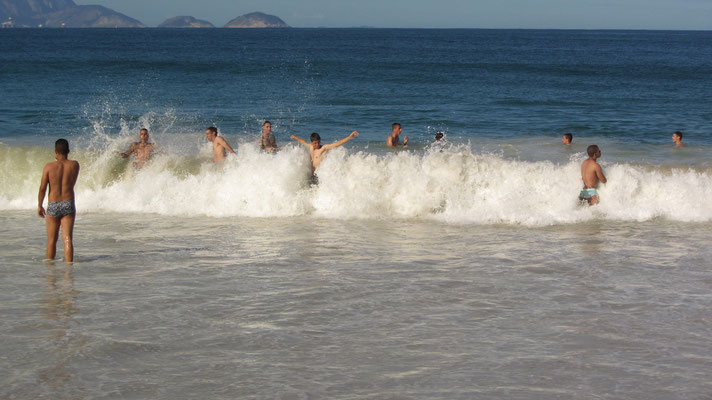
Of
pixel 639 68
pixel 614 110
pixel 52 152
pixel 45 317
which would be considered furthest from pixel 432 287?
pixel 639 68

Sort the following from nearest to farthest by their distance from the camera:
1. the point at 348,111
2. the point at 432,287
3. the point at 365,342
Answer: the point at 365,342, the point at 432,287, the point at 348,111

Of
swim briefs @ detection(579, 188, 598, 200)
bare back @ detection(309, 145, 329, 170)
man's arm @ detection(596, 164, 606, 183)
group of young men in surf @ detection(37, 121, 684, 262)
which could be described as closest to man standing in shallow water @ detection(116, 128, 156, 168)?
group of young men in surf @ detection(37, 121, 684, 262)

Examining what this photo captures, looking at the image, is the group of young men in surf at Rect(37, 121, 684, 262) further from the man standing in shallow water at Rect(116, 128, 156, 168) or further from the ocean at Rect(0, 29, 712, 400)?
the ocean at Rect(0, 29, 712, 400)

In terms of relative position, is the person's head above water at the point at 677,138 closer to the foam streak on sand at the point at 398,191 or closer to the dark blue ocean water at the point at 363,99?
the dark blue ocean water at the point at 363,99

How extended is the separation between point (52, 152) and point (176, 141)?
3.05 m

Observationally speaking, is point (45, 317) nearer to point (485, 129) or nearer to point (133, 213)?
point (133, 213)

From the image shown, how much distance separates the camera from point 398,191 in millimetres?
12125

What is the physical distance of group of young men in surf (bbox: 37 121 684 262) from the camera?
8.02m

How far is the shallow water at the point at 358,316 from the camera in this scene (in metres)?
5.14

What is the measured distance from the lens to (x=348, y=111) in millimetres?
24719

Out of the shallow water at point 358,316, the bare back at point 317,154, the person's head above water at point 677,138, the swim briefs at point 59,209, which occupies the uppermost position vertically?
the person's head above water at point 677,138

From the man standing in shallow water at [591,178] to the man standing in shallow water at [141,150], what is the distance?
7574 millimetres

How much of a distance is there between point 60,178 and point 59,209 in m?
0.33

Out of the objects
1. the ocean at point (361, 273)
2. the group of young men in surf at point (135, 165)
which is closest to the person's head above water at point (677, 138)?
the group of young men in surf at point (135, 165)
